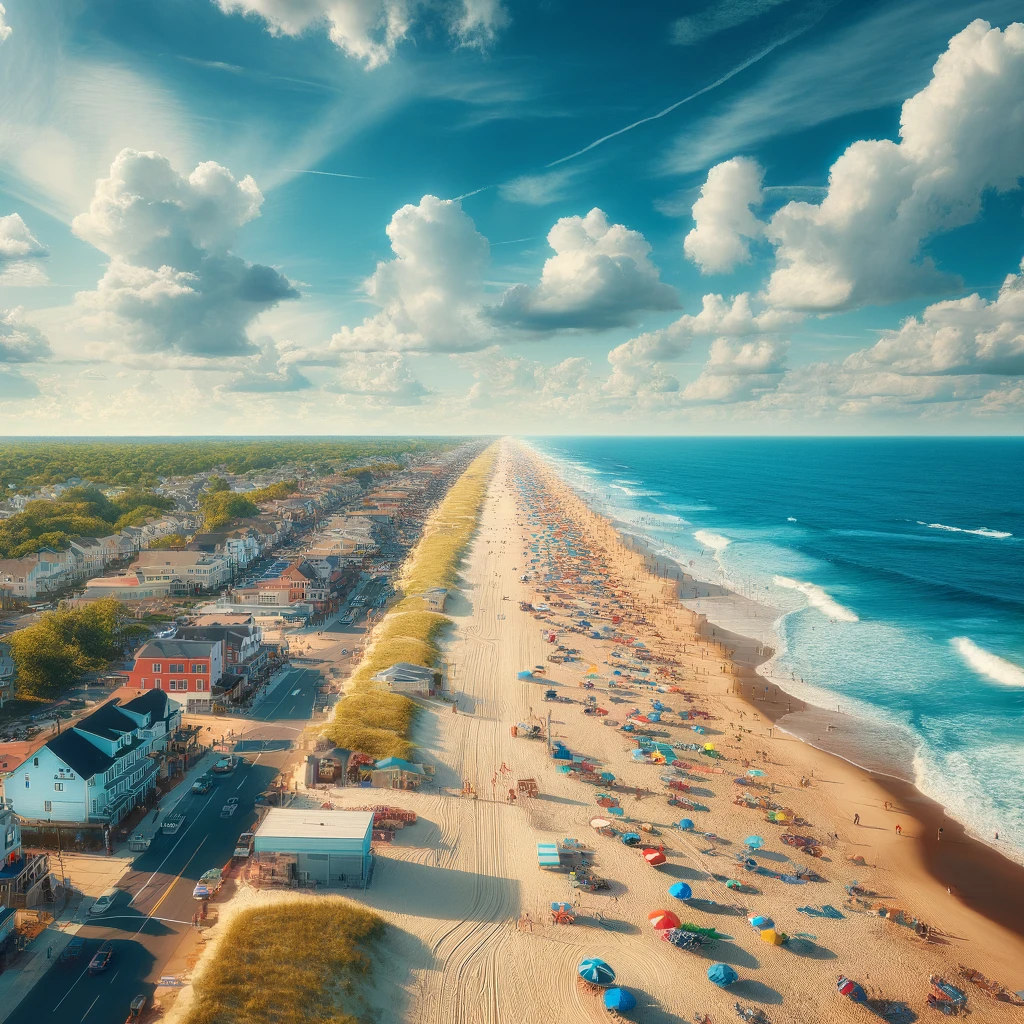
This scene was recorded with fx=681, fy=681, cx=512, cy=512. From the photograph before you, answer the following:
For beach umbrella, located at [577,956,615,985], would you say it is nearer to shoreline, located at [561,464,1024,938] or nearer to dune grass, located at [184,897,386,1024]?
dune grass, located at [184,897,386,1024]

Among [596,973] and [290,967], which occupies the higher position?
[290,967]

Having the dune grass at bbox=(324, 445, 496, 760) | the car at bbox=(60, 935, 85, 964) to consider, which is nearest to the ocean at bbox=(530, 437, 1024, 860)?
the dune grass at bbox=(324, 445, 496, 760)

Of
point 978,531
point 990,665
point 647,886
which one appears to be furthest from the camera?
point 978,531

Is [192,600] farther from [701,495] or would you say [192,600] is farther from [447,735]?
[701,495]

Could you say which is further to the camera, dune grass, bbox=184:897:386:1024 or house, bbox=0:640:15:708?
house, bbox=0:640:15:708

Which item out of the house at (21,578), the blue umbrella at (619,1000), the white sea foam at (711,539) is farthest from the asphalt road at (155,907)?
the white sea foam at (711,539)

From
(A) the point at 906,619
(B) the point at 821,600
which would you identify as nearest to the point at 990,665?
(A) the point at 906,619

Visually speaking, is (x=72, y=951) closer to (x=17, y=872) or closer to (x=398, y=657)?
(x=17, y=872)
